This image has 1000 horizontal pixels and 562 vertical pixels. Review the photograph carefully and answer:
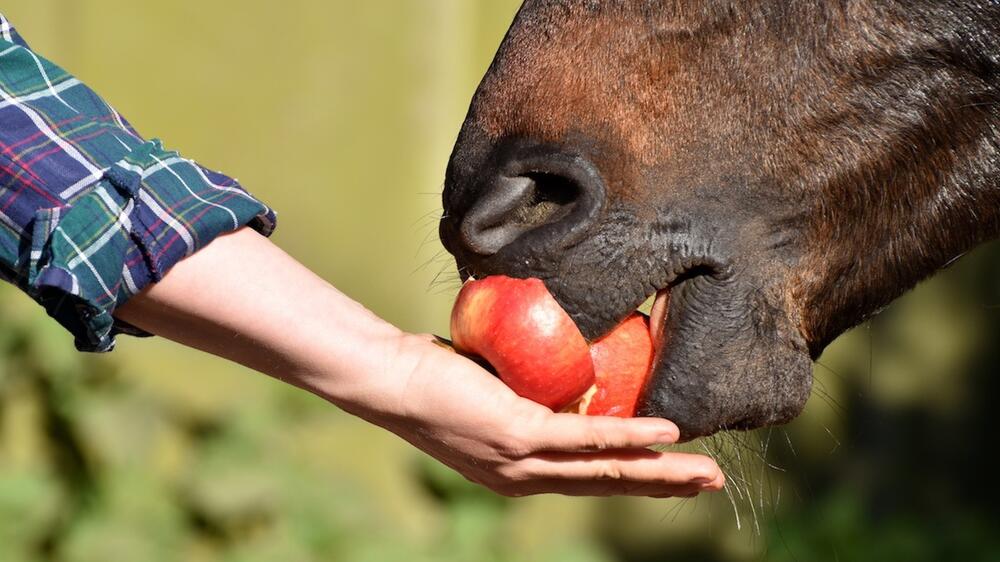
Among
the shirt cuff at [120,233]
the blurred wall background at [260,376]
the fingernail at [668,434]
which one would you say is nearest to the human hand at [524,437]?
the fingernail at [668,434]

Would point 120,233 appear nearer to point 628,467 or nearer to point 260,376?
point 628,467

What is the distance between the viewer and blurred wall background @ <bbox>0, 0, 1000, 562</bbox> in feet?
13.6

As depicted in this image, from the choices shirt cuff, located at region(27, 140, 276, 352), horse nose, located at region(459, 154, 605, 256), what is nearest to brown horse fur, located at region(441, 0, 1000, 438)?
horse nose, located at region(459, 154, 605, 256)

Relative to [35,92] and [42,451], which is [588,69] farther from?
[42,451]

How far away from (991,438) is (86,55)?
346cm

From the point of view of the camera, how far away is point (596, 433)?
1674mm

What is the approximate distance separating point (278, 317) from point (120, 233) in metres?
0.22

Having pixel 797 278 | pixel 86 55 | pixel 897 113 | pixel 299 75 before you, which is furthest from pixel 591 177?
pixel 86 55

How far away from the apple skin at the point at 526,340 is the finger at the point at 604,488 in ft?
0.34

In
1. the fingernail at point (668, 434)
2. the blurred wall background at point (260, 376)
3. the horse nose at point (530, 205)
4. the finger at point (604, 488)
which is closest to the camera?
the fingernail at point (668, 434)

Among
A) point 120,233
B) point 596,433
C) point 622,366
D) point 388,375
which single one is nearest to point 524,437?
point 596,433

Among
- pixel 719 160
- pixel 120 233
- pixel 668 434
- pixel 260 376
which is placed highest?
pixel 120 233

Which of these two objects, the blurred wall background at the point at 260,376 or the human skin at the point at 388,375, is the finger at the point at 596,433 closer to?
the human skin at the point at 388,375

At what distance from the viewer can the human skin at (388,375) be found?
1.71 m
